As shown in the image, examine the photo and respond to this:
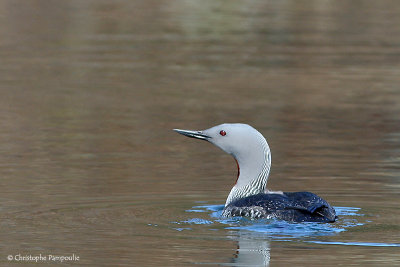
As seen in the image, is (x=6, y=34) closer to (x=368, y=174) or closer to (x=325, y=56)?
(x=325, y=56)

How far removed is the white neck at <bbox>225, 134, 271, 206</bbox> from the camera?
11.3 meters

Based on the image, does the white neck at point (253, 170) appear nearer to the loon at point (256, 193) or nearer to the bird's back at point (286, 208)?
the loon at point (256, 193)

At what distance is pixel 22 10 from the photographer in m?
38.3

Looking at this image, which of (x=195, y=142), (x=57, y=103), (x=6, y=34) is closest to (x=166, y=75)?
(x=57, y=103)

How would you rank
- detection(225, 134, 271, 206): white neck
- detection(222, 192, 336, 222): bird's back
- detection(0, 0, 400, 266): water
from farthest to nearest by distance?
detection(225, 134, 271, 206): white neck, detection(222, 192, 336, 222): bird's back, detection(0, 0, 400, 266): water

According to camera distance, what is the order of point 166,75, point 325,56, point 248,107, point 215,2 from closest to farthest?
point 248,107 → point 166,75 → point 325,56 → point 215,2

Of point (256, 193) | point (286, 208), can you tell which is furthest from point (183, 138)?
point (286, 208)

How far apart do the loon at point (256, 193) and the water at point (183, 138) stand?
0.14 m

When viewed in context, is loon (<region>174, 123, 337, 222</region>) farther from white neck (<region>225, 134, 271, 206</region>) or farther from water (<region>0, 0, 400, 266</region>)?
water (<region>0, 0, 400, 266</region>)

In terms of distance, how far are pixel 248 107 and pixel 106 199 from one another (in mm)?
7571

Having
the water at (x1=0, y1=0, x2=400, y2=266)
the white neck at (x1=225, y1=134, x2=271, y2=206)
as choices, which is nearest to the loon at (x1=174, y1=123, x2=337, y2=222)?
the white neck at (x1=225, y1=134, x2=271, y2=206)

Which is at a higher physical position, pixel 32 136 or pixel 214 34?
pixel 214 34

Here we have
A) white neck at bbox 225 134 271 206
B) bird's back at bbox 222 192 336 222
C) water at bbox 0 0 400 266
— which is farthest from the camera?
white neck at bbox 225 134 271 206

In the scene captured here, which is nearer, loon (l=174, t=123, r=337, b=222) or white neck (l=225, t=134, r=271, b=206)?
loon (l=174, t=123, r=337, b=222)
